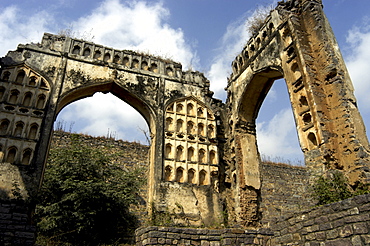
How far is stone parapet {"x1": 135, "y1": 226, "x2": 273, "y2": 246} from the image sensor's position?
676 centimetres

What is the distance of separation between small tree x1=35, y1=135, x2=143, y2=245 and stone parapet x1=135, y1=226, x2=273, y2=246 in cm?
263

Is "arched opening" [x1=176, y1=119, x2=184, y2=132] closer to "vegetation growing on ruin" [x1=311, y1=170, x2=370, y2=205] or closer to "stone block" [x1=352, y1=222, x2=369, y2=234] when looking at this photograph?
"vegetation growing on ruin" [x1=311, y1=170, x2=370, y2=205]

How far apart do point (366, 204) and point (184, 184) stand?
5379mm

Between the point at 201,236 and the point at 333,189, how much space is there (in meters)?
2.83

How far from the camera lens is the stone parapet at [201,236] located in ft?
22.2

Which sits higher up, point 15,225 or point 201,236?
point 15,225

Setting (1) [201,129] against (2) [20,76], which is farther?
(1) [201,129]

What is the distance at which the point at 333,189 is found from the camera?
6.30 metres

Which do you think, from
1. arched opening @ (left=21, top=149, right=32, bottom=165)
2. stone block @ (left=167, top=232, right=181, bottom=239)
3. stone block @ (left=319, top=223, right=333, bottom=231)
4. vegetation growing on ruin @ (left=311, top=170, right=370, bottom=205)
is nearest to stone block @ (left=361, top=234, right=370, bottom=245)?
stone block @ (left=319, top=223, right=333, bottom=231)

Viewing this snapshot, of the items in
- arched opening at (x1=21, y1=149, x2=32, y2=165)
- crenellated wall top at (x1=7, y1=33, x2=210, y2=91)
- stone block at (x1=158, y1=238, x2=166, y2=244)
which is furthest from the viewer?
crenellated wall top at (x1=7, y1=33, x2=210, y2=91)

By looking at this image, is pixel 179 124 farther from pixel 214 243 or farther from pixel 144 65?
pixel 214 243

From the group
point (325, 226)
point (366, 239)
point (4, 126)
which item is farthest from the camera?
point (4, 126)

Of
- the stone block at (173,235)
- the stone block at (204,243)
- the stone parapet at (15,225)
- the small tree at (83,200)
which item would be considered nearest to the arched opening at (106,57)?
the small tree at (83,200)

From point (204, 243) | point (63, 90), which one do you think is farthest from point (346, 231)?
point (63, 90)
